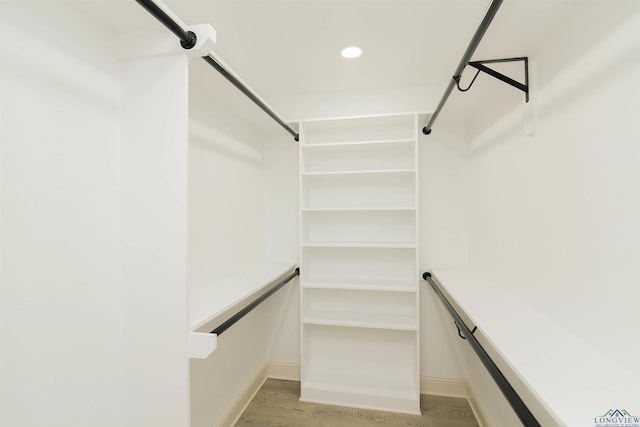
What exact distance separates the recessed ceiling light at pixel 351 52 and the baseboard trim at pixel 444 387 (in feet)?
8.01

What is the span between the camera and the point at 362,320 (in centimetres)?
235

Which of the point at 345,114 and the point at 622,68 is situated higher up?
the point at 345,114

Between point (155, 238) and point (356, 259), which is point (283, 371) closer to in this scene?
point (356, 259)

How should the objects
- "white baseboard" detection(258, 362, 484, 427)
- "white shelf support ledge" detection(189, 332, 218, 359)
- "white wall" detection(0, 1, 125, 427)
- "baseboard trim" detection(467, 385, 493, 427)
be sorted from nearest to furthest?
"white wall" detection(0, 1, 125, 427)
"white shelf support ledge" detection(189, 332, 218, 359)
"baseboard trim" detection(467, 385, 493, 427)
"white baseboard" detection(258, 362, 484, 427)

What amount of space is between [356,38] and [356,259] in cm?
162

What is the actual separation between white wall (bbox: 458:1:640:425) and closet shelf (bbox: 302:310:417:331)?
875mm

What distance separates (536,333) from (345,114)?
5.88 feet

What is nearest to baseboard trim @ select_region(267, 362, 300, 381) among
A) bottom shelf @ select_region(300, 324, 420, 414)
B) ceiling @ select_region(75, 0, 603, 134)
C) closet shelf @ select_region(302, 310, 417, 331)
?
bottom shelf @ select_region(300, 324, 420, 414)

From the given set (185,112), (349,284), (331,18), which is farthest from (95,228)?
(349,284)

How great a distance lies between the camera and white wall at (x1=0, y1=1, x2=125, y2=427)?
844mm

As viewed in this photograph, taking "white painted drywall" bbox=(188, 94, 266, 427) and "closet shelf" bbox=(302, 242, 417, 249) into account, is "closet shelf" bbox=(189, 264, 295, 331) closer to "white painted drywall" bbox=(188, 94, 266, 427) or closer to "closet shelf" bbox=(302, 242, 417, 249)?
"white painted drywall" bbox=(188, 94, 266, 427)

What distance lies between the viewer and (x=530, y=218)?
1.41 meters

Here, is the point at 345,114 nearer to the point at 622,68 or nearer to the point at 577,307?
the point at 622,68

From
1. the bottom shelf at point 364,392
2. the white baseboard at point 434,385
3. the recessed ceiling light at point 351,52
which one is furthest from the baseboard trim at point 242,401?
the recessed ceiling light at point 351,52
